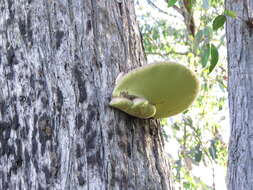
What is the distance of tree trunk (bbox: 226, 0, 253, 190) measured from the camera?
1821 millimetres

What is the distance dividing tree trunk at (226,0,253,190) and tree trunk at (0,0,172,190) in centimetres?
86

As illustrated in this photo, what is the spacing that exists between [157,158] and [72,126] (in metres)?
0.21

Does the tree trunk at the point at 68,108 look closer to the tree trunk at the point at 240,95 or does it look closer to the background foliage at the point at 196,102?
the tree trunk at the point at 240,95

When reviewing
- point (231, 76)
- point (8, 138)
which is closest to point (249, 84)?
point (231, 76)

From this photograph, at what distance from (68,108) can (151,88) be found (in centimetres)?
19

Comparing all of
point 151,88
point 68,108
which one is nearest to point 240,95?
point 151,88

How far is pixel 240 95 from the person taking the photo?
6.32 feet

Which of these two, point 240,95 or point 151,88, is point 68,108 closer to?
point 151,88

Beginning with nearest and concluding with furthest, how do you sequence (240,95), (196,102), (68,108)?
(68,108) < (240,95) < (196,102)

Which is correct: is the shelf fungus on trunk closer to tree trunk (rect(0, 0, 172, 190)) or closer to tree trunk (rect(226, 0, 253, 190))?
tree trunk (rect(0, 0, 172, 190))

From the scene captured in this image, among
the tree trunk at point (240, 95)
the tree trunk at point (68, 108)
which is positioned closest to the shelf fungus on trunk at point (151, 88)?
the tree trunk at point (68, 108)

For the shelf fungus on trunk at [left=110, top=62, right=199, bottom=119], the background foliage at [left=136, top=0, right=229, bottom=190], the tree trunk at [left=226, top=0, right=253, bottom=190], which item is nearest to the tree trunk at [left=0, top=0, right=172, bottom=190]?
the shelf fungus on trunk at [left=110, top=62, right=199, bottom=119]

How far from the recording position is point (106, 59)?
1026mm

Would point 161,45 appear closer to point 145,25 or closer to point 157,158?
point 145,25
